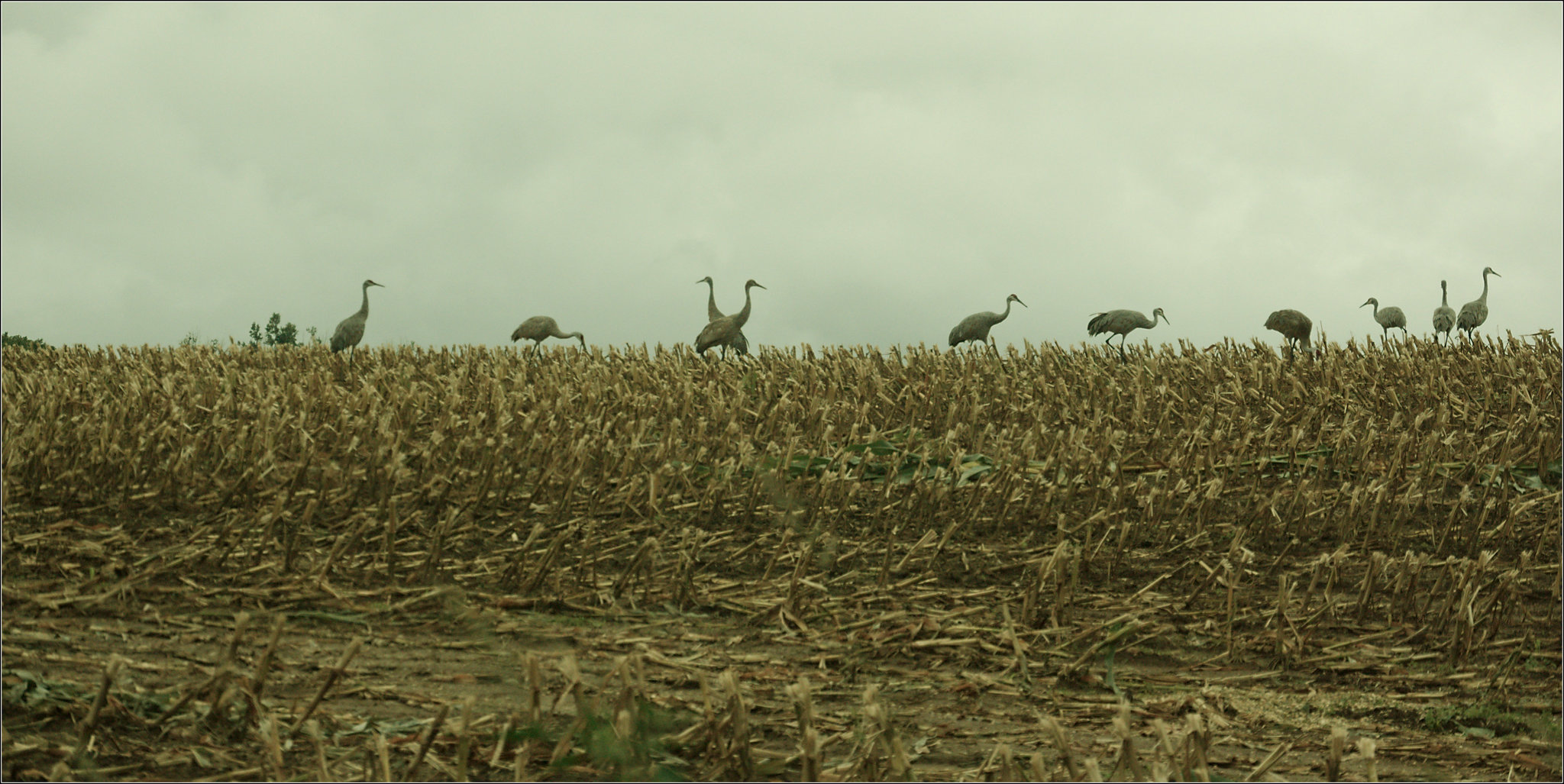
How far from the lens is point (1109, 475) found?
27.3 ft

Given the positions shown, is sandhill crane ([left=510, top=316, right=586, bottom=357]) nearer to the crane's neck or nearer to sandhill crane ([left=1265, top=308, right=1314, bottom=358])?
the crane's neck

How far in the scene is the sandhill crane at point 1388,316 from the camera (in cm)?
2497

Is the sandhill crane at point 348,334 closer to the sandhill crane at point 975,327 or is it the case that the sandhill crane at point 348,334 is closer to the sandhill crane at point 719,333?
the sandhill crane at point 719,333

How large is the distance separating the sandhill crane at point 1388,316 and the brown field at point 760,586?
616 inches

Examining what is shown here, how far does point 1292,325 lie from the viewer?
16016mm

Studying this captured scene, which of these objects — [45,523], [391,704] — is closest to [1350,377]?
[391,704]

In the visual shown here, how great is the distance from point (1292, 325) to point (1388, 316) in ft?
35.6

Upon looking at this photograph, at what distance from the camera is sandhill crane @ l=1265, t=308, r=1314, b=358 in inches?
626

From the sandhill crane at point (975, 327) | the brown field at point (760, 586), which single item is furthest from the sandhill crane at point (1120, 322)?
the brown field at point (760, 586)

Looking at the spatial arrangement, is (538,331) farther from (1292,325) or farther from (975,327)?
(1292,325)

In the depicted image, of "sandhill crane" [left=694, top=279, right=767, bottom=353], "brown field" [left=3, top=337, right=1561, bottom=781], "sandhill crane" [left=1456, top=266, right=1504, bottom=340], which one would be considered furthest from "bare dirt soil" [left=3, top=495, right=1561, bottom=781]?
"sandhill crane" [left=1456, top=266, right=1504, bottom=340]

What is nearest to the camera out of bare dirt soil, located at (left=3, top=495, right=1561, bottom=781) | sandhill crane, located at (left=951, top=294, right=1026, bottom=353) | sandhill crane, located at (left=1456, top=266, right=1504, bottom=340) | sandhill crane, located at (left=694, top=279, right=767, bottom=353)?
bare dirt soil, located at (left=3, top=495, right=1561, bottom=781)

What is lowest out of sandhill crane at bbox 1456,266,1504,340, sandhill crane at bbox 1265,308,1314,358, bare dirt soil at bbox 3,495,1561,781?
bare dirt soil at bbox 3,495,1561,781

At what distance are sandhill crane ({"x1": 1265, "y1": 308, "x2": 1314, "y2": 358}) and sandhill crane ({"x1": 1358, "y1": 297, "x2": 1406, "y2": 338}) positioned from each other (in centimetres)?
1025
